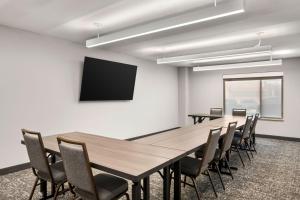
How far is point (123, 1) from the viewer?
2541 millimetres

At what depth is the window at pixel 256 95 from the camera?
662cm

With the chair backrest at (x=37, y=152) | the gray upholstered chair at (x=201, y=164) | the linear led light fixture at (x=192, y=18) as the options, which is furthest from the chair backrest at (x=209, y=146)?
the chair backrest at (x=37, y=152)

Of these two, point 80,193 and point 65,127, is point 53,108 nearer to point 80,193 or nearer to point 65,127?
point 65,127

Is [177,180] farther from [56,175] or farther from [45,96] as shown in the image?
[45,96]

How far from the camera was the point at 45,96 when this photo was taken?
13.1 feet

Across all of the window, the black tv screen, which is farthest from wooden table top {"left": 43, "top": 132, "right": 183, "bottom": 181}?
the window

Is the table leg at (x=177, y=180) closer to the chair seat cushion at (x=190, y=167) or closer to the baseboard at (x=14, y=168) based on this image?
the chair seat cushion at (x=190, y=167)

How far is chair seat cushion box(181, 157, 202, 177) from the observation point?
8.16ft

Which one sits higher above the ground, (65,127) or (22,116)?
(22,116)

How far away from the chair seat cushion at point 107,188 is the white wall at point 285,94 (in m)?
5.99

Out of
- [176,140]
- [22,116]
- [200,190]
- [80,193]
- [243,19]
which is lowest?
[200,190]

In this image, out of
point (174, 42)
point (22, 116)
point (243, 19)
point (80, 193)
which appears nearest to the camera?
point (80, 193)

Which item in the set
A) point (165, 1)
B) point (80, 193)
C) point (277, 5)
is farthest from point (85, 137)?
point (277, 5)

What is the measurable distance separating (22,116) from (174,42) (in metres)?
3.16
